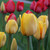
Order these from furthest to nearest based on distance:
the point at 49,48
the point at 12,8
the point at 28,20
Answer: the point at 12,8 < the point at 49,48 < the point at 28,20

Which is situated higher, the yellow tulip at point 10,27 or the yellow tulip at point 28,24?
the yellow tulip at point 28,24

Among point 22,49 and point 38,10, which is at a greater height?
point 38,10

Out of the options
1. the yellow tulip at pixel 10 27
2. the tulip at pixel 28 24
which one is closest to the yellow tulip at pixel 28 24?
the tulip at pixel 28 24

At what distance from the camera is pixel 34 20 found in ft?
1.94

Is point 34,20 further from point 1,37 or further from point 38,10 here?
point 38,10

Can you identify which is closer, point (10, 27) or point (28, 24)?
point (28, 24)

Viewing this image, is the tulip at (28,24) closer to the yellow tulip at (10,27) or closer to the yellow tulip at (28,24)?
the yellow tulip at (28,24)

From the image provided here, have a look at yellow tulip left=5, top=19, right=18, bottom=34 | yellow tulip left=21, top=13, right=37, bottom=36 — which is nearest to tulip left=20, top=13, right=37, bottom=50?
yellow tulip left=21, top=13, right=37, bottom=36

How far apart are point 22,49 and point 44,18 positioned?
0.31 metres

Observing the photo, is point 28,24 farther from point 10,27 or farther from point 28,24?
point 10,27

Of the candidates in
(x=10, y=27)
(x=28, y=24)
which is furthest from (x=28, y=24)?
(x=10, y=27)

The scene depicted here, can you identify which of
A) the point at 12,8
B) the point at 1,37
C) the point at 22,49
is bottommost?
the point at 22,49

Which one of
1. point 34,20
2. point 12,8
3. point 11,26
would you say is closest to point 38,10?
point 12,8

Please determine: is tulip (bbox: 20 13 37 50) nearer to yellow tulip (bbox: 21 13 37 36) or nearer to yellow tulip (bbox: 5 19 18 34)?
yellow tulip (bbox: 21 13 37 36)
